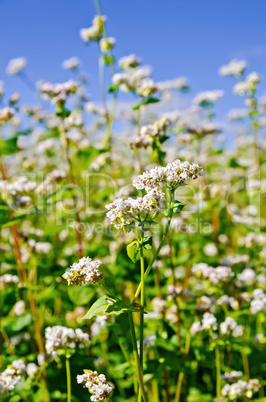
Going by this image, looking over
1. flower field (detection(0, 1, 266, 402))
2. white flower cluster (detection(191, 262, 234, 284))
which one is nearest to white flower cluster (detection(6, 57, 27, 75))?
flower field (detection(0, 1, 266, 402))

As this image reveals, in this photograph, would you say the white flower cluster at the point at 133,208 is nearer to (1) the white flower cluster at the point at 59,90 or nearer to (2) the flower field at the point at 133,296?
(2) the flower field at the point at 133,296

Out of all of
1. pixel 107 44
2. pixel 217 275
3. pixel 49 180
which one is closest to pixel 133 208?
pixel 217 275

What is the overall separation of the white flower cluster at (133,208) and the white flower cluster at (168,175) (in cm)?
7

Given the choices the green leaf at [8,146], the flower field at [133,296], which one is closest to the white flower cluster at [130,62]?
the flower field at [133,296]

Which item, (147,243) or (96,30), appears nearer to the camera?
(147,243)

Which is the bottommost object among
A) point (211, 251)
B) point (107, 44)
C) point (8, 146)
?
point (211, 251)

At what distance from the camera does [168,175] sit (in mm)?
1856

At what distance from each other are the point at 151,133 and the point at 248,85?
8.93 feet

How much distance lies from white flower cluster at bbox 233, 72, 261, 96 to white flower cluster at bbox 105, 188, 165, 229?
4.03 m

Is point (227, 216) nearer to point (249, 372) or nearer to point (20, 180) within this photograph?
point (249, 372)

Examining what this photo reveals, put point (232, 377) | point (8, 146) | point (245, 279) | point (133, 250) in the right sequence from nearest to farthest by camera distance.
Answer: point (133, 250)
point (232, 377)
point (8, 146)
point (245, 279)

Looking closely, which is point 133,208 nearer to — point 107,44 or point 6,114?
point 6,114

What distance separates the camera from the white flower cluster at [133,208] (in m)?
1.78

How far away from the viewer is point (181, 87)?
9.35 m
